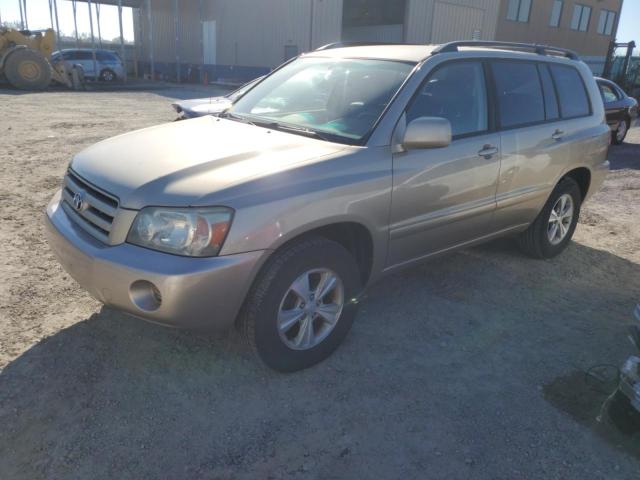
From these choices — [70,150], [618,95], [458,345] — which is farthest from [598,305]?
[618,95]

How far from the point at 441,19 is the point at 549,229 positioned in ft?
73.3

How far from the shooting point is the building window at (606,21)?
3691cm

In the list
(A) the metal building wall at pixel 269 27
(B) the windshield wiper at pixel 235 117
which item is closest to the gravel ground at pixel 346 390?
(B) the windshield wiper at pixel 235 117

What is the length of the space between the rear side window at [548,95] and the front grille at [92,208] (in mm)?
3581

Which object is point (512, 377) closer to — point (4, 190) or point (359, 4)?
point (4, 190)

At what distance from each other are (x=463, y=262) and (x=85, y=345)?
3257 mm

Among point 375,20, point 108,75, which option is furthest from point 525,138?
point 108,75

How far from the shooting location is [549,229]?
5012 mm

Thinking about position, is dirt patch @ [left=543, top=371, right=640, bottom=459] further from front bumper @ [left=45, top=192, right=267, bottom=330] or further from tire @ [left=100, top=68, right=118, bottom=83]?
tire @ [left=100, top=68, right=118, bottom=83]

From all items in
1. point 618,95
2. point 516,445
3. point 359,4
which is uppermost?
point 359,4

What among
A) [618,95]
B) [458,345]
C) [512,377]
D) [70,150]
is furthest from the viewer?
[618,95]

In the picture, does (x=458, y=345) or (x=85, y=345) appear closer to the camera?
(x=85, y=345)

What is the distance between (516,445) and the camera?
266cm

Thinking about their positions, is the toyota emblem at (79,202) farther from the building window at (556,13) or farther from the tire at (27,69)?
→ the building window at (556,13)
